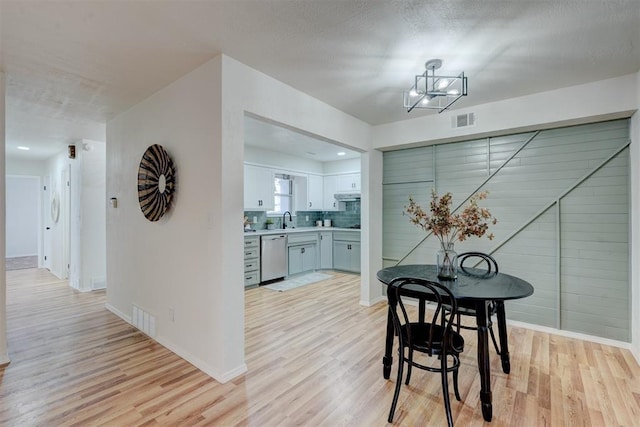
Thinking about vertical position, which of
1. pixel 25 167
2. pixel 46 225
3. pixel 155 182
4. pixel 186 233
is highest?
pixel 25 167

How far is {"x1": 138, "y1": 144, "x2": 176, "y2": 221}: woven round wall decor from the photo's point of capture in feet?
9.09

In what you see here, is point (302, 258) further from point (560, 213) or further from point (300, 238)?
point (560, 213)

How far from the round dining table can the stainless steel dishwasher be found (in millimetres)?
3085

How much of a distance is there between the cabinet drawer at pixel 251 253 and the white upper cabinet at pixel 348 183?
2.48m

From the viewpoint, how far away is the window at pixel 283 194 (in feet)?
21.4

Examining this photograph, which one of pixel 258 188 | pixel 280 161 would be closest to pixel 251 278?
pixel 258 188

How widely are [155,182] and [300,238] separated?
337 centimetres

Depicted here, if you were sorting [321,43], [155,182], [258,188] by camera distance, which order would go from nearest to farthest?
[321,43] < [155,182] < [258,188]

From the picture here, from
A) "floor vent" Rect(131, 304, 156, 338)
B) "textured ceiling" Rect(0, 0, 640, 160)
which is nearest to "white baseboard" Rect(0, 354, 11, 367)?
"floor vent" Rect(131, 304, 156, 338)

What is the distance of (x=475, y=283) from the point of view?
2244 mm

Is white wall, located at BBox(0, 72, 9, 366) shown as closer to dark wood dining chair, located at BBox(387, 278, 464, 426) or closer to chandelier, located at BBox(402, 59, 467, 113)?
dark wood dining chair, located at BBox(387, 278, 464, 426)

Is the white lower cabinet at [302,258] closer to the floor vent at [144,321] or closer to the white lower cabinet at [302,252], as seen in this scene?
the white lower cabinet at [302,252]

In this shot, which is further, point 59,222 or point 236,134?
point 59,222

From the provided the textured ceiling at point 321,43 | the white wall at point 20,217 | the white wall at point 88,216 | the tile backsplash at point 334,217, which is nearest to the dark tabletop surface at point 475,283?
the textured ceiling at point 321,43
